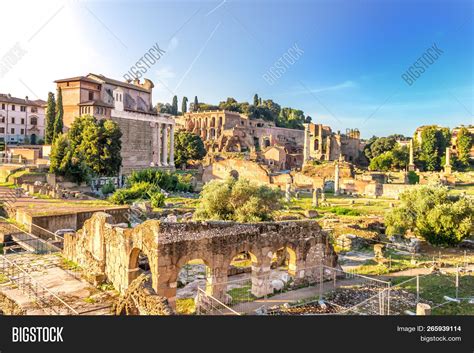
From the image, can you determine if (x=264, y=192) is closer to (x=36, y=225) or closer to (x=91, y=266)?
(x=91, y=266)

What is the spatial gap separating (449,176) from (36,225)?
2011 inches

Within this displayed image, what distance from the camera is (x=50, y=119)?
161ft

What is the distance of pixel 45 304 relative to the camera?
11344 mm

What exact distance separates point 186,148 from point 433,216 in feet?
173

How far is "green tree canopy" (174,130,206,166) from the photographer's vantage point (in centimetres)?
6906

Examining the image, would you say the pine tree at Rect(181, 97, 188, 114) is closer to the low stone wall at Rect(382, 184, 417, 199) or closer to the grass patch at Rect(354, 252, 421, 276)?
the low stone wall at Rect(382, 184, 417, 199)

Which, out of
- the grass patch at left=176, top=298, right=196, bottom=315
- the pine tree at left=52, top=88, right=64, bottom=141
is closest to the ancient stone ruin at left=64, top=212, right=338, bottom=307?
the grass patch at left=176, top=298, right=196, bottom=315

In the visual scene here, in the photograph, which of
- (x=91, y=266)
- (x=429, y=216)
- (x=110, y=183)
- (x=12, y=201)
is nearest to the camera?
(x=91, y=266)

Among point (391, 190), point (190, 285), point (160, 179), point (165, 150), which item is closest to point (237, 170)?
point (165, 150)

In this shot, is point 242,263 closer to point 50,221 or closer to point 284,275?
point 284,275

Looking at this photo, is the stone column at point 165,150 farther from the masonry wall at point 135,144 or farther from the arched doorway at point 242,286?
the arched doorway at point 242,286

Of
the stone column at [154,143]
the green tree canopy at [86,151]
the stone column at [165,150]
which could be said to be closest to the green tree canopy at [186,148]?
the stone column at [165,150]

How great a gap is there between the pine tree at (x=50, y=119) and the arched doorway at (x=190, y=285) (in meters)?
38.1
